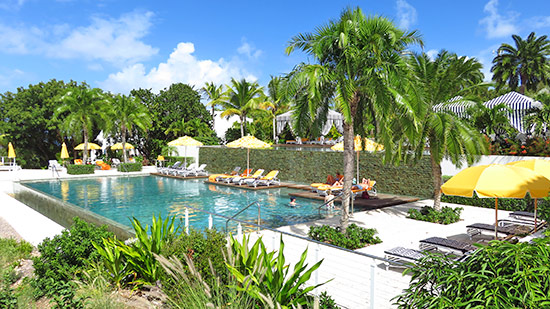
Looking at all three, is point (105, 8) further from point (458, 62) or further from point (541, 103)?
point (541, 103)

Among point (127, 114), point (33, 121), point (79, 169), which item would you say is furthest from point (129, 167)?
point (33, 121)

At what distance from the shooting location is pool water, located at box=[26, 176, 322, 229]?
1420 centimetres

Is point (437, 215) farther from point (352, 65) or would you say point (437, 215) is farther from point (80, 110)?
point (80, 110)

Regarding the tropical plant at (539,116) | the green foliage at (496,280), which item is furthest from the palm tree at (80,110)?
the green foliage at (496,280)

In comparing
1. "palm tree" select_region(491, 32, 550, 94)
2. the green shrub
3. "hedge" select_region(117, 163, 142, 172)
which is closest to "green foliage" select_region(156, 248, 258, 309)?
the green shrub

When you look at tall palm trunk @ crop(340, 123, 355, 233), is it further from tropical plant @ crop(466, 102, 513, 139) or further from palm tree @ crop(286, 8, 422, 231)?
tropical plant @ crop(466, 102, 513, 139)

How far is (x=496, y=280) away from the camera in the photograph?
3.14 metres

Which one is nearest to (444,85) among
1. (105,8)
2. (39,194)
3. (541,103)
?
(541,103)

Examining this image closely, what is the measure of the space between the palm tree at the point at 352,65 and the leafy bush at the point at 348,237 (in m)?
0.30

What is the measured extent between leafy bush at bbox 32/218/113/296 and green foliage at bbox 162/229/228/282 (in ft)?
4.88

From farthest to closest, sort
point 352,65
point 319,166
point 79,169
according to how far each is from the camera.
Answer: point 79,169
point 319,166
point 352,65

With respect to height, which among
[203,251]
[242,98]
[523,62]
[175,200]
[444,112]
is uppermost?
[523,62]

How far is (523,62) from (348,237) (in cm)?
4441

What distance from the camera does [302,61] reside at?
1005 cm
